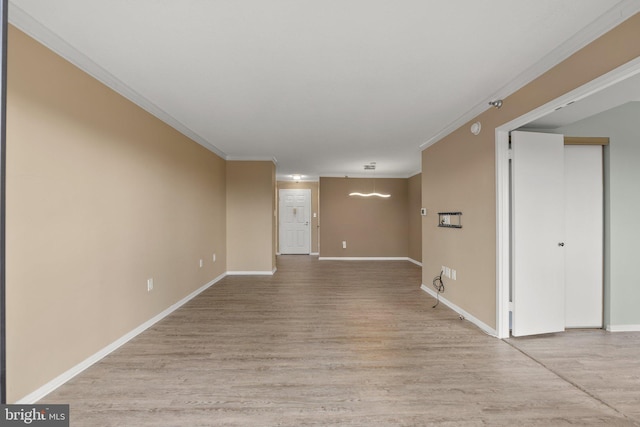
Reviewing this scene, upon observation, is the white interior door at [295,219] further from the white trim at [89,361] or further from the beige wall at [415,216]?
the white trim at [89,361]

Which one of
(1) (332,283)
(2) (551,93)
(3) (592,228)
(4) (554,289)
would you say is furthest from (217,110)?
(3) (592,228)

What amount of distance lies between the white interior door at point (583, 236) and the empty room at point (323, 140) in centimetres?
2

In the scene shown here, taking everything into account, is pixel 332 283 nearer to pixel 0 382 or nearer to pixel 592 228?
pixel 592 228

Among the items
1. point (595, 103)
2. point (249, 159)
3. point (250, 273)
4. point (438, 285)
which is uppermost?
point (249, 159)

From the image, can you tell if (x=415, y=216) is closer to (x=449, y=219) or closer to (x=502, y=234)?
(x=449, y=219)

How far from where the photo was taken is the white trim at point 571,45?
1.51m

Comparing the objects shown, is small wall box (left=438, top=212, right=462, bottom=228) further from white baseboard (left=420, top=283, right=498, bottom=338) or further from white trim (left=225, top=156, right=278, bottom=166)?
white trim (left=225, top=156, right=278, bottom=166)

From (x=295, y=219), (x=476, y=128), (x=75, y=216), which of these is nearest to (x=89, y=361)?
(x=75, y=216)

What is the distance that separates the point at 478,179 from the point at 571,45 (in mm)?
1397

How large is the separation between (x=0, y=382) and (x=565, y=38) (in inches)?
157

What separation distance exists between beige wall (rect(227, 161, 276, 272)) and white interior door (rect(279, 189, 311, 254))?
3084 mm

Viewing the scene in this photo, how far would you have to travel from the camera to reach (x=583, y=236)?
2822 mm

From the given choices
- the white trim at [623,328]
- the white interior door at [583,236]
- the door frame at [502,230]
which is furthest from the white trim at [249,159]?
the white trim at [623,328]

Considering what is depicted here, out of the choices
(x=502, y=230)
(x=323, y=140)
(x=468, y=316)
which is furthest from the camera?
(x=323, y=140)
